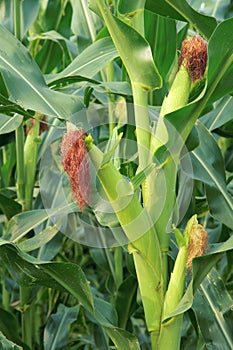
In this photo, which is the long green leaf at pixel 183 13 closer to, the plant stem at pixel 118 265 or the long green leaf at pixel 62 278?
the long green leaf at pixel 62 278

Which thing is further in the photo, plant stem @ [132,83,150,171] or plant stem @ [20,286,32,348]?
plant stem @ [20,286,32,348]

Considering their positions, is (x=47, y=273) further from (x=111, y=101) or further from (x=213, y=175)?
(x=111, y=101)

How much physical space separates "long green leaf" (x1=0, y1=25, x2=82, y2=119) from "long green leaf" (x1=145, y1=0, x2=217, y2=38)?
0.21 metres

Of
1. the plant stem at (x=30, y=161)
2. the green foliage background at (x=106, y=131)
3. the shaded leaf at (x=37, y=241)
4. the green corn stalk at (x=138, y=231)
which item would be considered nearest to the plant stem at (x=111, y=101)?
the green foliage background at (x=106, y=131)

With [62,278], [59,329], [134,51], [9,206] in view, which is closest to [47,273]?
[62,278]

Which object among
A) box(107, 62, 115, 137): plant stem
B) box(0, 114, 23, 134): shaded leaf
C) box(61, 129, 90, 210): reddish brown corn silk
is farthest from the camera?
box(107, 62, 115, 137): plant stem

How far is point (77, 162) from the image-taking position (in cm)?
87

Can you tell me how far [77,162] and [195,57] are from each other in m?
0.25

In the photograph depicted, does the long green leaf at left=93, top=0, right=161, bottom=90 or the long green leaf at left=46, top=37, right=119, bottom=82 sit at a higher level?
the long green leaf at left=93, top=0, right=161, bottom=90

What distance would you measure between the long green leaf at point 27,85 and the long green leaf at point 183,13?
0.21 m

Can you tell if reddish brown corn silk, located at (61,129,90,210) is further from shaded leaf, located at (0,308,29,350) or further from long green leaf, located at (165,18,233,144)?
shaded leaf, located at (0,308,29,350)

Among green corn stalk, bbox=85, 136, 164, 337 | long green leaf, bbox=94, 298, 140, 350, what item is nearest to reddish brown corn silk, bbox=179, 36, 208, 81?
green corn stalk, bbox=85, 136, 164, 337

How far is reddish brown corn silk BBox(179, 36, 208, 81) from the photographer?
948mm

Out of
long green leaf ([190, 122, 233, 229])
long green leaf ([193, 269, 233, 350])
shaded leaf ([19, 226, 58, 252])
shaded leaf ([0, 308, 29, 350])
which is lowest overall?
shaded leaf ([0, 308, 29, 350])
